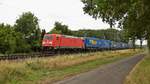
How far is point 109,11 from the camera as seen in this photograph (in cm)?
2414

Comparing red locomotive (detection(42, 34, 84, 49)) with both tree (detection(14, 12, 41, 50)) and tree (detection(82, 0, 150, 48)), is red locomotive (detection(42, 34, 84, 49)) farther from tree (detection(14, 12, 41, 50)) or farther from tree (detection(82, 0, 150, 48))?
tree (detection(14, 12, 41, 50))

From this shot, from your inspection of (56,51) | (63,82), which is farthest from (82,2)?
(56,51)

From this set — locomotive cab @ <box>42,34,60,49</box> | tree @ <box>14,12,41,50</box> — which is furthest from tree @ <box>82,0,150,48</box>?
tree @ <box>14,12,41,50</box>

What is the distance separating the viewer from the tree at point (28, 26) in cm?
9325

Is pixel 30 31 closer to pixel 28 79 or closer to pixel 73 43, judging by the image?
pixel 73 43

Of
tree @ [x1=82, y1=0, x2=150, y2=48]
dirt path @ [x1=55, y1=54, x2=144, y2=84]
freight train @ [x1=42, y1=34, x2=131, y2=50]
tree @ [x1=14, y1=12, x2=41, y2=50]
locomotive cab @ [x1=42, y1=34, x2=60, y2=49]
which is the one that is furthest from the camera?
tree @ [x1=14, y1=12, x2=41, y2=50]

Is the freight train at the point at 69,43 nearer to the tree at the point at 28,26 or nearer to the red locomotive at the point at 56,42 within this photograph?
the red locomotive at the point at 56,42

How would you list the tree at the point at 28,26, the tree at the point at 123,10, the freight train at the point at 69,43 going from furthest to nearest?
the tree at the point at 28,26, the freight train at the point at 69,43, the tree at the point at 123,10

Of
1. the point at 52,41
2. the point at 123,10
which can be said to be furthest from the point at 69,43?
the point at 123,10

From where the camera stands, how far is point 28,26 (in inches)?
3905

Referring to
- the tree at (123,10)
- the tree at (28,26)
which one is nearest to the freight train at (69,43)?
the tree at (28,26)

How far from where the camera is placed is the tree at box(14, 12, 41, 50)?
93.2 meters

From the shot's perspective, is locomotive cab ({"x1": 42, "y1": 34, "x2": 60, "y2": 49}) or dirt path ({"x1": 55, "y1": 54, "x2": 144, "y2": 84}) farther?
locomotive cab ({"x1": 42, "y1": 34, "x2": 60, "y2": 49})

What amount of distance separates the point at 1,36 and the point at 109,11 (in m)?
49.4
